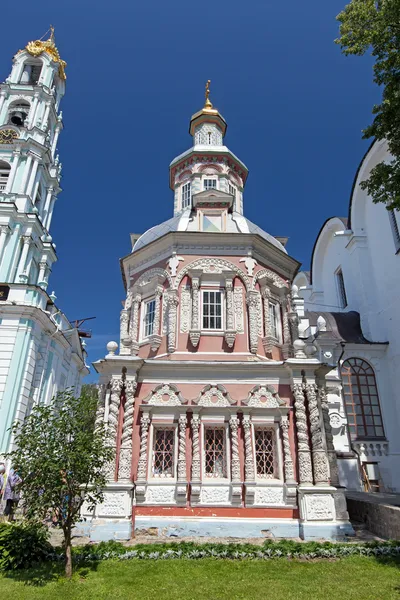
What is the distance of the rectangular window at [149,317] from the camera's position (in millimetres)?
13441

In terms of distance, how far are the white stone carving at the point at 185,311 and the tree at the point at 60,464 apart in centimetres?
535

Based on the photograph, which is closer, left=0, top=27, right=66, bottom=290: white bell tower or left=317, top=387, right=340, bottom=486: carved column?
left=317, top=387, right=340, bottom=486: carved column

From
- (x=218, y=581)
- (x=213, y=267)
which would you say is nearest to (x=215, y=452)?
(x=218, y=581)

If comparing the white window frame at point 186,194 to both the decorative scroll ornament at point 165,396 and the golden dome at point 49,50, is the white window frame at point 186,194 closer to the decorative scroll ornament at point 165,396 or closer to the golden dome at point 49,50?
the decorative scroll ornament at point 165,396

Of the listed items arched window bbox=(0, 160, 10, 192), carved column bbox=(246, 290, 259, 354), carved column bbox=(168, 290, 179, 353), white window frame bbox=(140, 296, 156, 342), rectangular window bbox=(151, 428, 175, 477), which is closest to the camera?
rectangular window bbox=(151, 428, 175, 477)

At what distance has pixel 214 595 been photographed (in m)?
6.48

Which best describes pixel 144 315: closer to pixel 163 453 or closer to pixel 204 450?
pixel 163 453

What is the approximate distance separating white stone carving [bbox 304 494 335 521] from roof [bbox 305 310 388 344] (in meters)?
9.01

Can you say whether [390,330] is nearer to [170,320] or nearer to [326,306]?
[326,306]

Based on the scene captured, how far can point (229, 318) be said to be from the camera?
12.7 m

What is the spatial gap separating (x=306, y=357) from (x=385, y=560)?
18.2 feet

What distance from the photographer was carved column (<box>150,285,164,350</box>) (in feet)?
41.4

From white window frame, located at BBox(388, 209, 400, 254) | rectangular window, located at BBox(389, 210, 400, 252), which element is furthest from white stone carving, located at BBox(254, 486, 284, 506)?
rectangular window, located at BBox(389, 210, 400, 252)

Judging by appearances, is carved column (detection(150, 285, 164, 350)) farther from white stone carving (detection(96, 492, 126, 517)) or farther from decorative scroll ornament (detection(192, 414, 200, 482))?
white stone carving (detection(96, 492, 126, 517))
